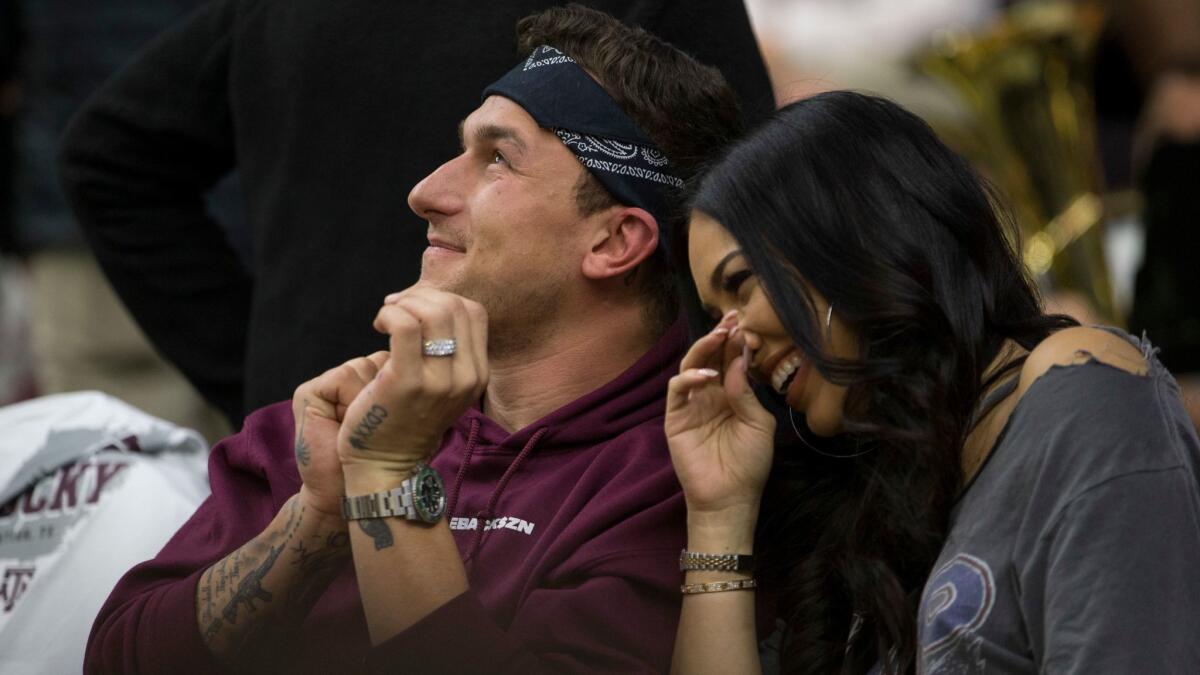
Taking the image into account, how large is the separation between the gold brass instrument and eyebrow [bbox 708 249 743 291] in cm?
281

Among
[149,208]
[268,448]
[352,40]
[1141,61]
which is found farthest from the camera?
[1141,61]

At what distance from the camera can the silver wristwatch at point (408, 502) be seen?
7.39 feet

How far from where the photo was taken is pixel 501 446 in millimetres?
2604

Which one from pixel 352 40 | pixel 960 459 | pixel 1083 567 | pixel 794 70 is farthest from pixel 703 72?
pixel 794 70

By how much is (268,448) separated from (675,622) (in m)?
0.78

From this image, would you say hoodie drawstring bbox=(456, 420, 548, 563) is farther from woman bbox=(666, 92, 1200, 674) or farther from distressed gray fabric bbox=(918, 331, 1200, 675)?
distressed gray fabric bbox=(918, 331, 1200, 675)

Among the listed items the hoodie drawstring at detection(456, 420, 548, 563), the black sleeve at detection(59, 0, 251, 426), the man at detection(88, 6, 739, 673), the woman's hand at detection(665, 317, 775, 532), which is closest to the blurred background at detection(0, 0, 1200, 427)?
the black sleeve at detection(59, 0, 251, 426)

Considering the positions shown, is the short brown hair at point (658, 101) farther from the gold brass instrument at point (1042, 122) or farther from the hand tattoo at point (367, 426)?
the gold brass instrument at point (1042, 122)

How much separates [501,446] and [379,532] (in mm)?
384

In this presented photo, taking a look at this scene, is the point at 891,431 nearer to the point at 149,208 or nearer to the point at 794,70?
the point at 149,208

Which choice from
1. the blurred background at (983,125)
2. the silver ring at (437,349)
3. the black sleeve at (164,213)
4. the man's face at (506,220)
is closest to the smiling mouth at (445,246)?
the man's face at (506,220)

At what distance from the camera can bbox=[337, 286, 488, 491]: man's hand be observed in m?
2.20

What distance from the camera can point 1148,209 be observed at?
469 centimetres

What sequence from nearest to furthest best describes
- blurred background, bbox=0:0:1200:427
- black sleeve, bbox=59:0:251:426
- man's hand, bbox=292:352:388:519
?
man's hand, bbox=292:352:388:519 < black sleeve, bbox=59:0:251:426 < blurred background, bbox=0:0:1200:427
